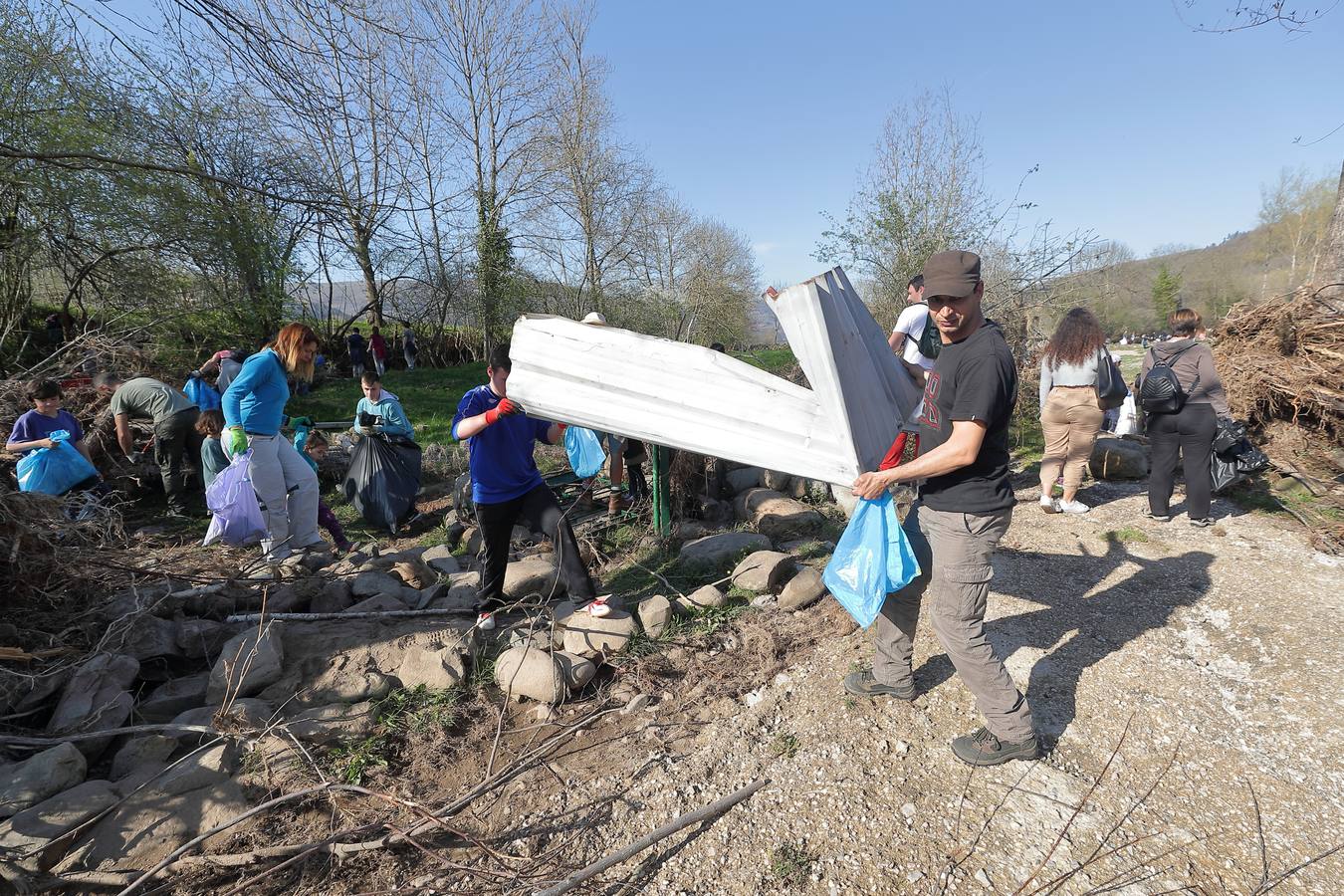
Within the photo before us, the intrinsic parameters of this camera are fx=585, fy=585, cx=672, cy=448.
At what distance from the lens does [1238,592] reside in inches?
147

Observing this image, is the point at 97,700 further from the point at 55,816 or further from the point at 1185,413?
the point at 1185,413

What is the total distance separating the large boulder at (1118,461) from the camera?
6262mm

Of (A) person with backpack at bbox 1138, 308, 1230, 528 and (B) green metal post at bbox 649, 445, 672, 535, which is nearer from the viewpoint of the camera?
(A) person with backpack at bbox 1138, 308, 1230, 528

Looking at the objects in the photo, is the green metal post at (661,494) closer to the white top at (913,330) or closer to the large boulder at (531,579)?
the large boulder at (531,579)

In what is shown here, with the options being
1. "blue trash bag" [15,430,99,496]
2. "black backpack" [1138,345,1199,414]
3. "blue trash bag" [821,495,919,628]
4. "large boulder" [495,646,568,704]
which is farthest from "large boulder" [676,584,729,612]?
"blue trash bag" [15,430,99,496]

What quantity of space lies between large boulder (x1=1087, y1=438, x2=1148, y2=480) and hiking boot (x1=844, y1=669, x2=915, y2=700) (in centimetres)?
483

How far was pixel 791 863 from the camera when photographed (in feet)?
6.66

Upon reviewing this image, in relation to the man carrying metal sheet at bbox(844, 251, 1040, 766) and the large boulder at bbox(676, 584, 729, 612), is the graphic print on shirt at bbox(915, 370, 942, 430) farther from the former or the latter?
the large boulder at bbox(676, 584, 729, 612)

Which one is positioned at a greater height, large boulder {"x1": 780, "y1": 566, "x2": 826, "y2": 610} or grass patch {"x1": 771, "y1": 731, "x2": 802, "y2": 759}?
large boulder {"x1": 780, "y1": 566, "x2": 826, "y2": 610}

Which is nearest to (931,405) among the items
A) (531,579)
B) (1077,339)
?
(531,579)

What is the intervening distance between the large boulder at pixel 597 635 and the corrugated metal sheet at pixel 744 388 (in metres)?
1.45

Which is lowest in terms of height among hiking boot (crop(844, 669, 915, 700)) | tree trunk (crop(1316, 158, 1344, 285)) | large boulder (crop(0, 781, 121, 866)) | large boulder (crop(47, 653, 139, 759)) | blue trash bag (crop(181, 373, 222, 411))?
hiking boot (crop(844, 669, 915, 700))

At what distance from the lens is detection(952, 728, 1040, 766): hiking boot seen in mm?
2352

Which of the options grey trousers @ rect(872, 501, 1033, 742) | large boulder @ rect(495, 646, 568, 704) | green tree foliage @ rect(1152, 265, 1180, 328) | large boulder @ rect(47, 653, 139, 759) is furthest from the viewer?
green tree foliage @ rect(1152, 265, 1180, 328)
